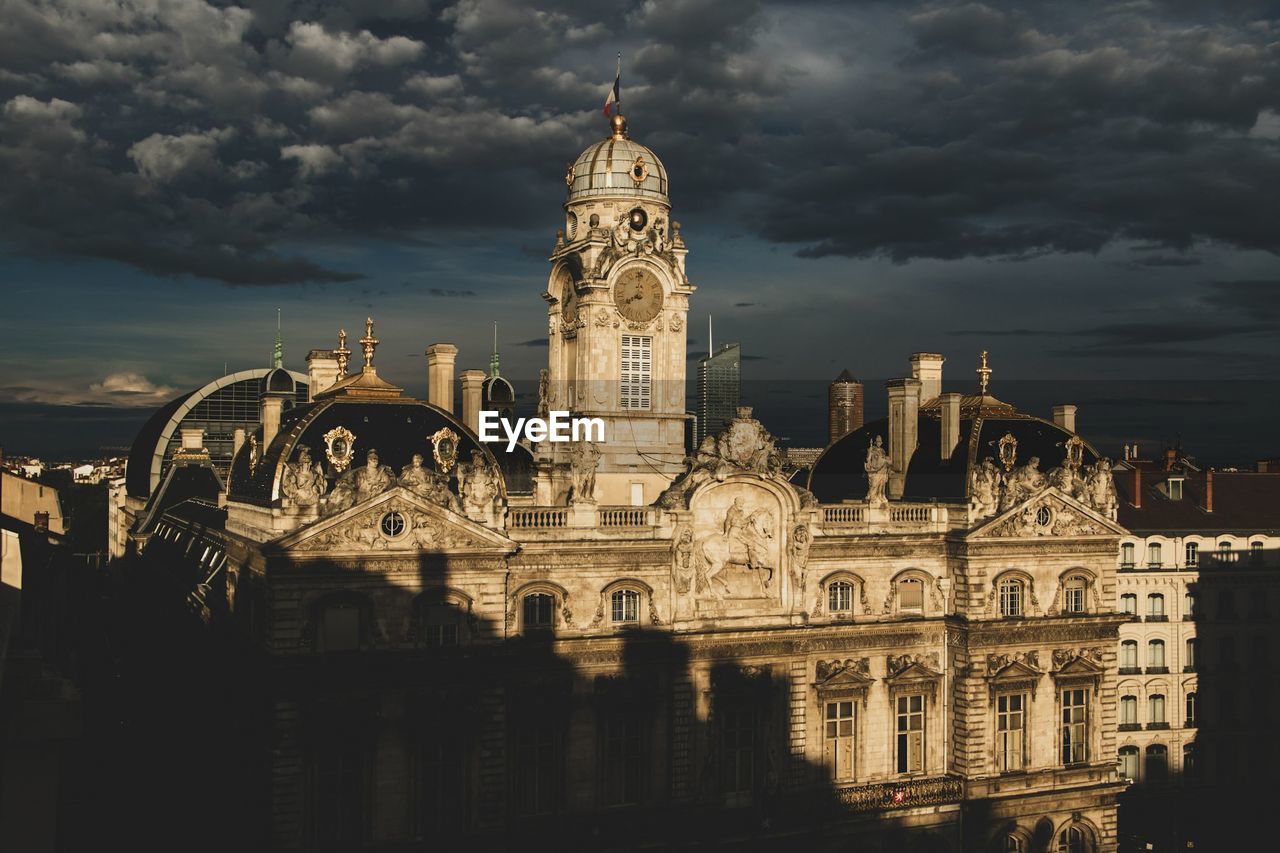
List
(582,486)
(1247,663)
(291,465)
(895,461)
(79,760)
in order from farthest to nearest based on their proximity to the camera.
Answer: (1247,663), (895,461), (79,760), (582,486), (291,465)

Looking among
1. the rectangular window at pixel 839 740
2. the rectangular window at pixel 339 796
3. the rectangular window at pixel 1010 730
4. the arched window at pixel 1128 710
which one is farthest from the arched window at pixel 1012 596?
the rectangular window at pixel 339 796

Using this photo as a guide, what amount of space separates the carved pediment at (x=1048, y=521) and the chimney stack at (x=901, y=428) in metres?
7.81

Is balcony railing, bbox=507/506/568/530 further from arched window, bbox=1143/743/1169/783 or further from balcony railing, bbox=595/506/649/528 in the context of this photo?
arched window, bbox=1143/743/1169/783

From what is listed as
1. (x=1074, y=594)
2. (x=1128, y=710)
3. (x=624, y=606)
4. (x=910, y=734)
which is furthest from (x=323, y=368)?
(x=1128, y=710)

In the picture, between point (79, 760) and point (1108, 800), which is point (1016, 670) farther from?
point (79, 760)

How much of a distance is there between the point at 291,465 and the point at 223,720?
11852 mm

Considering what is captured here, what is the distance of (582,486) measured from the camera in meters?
50.6

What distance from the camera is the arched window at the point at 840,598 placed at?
54969mm

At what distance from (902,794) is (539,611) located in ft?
55.1

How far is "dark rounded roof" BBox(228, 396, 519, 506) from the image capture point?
50.4 meters

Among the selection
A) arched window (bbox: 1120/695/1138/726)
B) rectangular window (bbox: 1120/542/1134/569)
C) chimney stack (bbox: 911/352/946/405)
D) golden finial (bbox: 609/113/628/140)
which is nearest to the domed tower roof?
golden finial (bbox: 609/113/628/140)

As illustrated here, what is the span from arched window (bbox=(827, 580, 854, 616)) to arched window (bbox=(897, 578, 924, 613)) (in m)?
2.09

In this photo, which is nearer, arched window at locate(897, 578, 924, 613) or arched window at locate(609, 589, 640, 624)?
arched window at locate(609, 589, 640, 624)

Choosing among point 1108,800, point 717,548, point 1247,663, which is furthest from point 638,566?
point 1247,663
